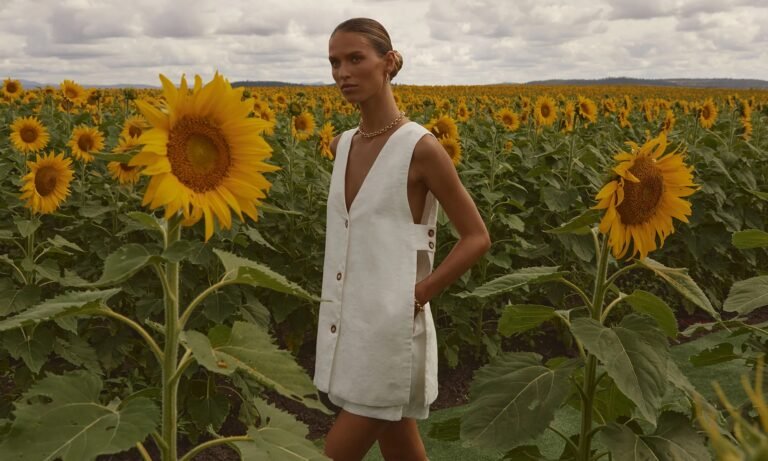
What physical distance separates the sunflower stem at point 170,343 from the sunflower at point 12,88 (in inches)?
361

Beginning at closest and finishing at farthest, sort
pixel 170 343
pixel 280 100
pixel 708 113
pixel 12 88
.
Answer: pixel 170 343 < pixel 708 113 < pixel 12 88 < pixel 280 100

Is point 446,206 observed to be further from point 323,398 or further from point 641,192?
point 323,398

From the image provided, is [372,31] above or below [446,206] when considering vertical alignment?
above

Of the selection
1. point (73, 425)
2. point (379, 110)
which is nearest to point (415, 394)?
point (379, 110)

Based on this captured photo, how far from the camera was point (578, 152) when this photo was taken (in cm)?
617

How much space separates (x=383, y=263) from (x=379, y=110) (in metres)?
0.54

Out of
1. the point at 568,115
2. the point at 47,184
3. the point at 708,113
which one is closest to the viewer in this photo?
the point at 47,184

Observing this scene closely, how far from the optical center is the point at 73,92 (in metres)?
8.35

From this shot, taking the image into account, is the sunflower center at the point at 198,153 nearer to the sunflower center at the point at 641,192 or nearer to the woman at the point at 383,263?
the woman at the point at 383,263

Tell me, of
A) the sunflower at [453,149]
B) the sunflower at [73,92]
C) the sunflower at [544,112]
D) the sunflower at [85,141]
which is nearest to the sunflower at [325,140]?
the sunflower at [453,149]

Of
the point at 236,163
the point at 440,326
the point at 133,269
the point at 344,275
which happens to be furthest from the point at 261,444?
the point at 440,326

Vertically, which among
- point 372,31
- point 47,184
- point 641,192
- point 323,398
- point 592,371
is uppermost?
point 372,31

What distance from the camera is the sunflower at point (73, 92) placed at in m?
8.20

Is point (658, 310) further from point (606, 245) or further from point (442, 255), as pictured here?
point (442, 255)
